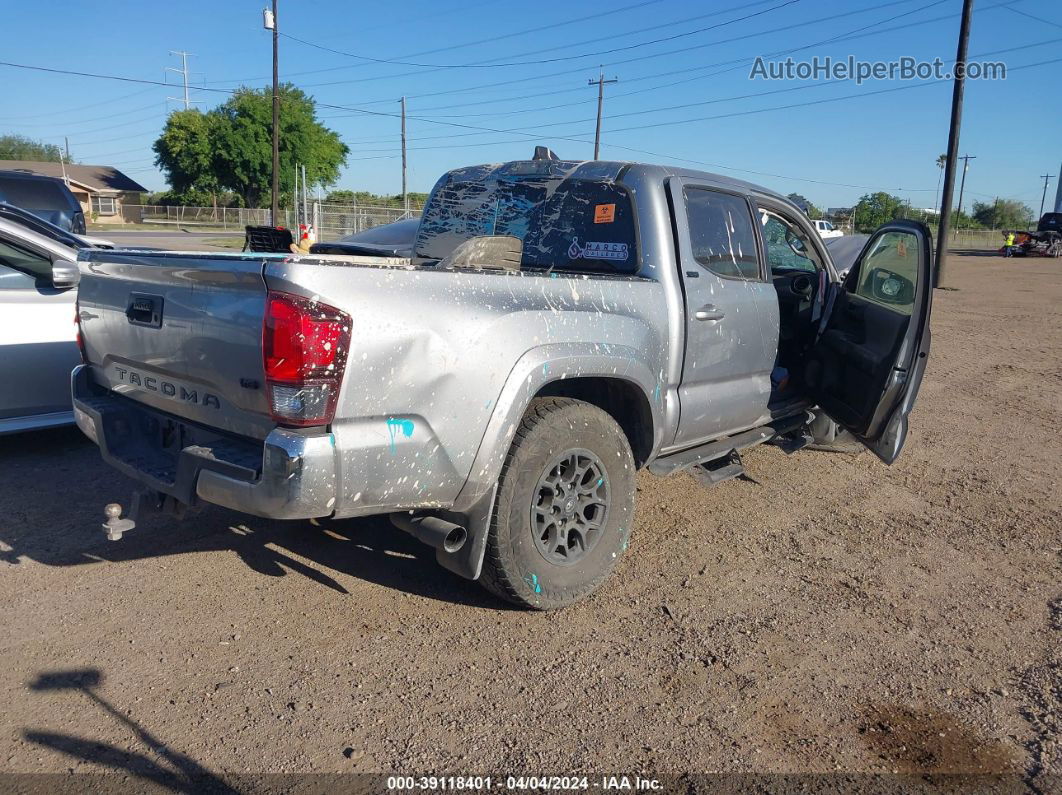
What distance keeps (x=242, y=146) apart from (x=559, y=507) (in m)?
61.4

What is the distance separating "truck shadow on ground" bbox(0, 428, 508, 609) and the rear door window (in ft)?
A: 7.00

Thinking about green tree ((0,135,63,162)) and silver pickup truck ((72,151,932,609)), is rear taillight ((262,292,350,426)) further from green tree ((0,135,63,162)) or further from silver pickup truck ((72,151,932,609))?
green tree ((0,135,63,162))

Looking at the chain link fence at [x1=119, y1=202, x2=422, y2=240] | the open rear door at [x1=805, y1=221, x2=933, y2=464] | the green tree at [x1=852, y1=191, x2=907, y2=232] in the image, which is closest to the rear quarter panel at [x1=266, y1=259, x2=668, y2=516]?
the open rear door at [x1=805, y1=221, x2=933, y2=464]

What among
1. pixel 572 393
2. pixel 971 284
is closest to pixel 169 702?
pixel 572 393

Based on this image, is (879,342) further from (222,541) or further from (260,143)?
(260,143)

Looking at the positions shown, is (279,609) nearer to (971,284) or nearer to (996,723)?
(996,723)

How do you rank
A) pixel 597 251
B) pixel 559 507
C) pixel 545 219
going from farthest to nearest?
pixel 545 219 → pixel 597 251 → pixel 559 507

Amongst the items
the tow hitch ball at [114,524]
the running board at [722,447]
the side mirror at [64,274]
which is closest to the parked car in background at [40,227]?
the side mirror at [64,274]

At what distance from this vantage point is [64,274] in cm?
502

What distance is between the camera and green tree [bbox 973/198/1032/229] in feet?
291

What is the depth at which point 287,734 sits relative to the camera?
2.70m

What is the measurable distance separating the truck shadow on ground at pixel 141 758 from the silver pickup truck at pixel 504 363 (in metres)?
0.80

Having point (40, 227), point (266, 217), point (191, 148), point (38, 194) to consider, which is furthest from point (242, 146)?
point (40, 227)

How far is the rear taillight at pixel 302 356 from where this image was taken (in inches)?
103
